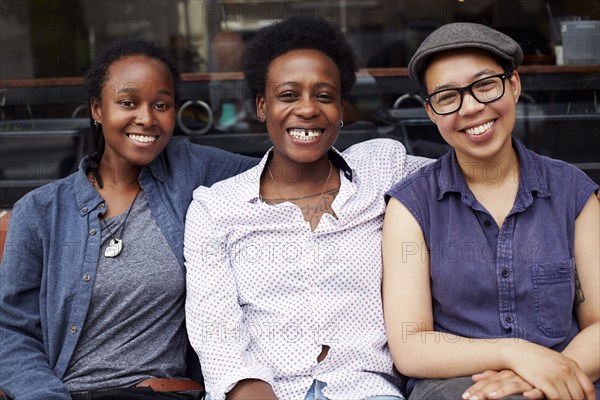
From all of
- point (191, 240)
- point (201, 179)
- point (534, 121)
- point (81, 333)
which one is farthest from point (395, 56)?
point (81, 333)

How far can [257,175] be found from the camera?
8.23 feet

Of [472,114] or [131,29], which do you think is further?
[131,29]

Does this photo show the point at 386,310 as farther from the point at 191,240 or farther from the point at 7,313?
the point at 7,313

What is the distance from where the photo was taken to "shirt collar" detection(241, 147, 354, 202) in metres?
2.45

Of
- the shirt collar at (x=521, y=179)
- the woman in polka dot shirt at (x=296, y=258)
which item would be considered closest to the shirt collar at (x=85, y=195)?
the woman in polka dot shirt at (x=296, y=258)

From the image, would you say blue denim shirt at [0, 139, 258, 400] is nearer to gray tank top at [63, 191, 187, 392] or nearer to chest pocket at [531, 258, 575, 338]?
gray tank top at [63, 191, 187, 392]

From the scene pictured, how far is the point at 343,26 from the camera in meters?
6.07

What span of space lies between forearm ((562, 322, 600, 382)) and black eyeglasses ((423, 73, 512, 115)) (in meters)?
0.66

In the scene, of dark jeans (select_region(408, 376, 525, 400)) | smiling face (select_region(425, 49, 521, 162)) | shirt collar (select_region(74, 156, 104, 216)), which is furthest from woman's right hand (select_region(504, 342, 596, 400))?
shirt collar (select_region(74, 156, 104, 216))

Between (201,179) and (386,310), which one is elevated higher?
(201,179)

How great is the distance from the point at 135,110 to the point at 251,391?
91cm

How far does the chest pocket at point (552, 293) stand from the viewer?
86.0 inches

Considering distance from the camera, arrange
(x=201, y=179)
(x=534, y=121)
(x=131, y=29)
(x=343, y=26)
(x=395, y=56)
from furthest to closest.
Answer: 1. (x=343, y=26)
2. (x=131, y=29)
3. (x=395, y=56)
4. (x=534, y=121)
5. (x=201, y=179)

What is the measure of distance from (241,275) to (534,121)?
1610 mm
